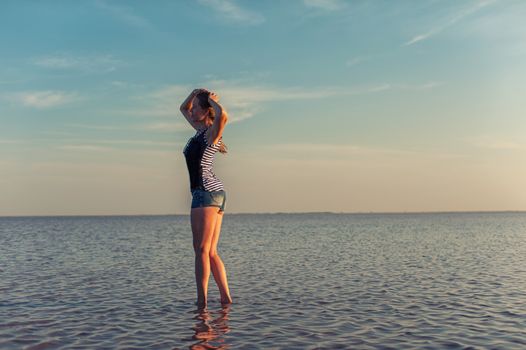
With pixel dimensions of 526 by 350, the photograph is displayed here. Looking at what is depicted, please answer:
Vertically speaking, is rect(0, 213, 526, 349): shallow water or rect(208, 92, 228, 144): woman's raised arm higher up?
rect(208, 92, 228, 144): woman's raised arm

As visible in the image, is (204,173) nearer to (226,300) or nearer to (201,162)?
(201,162)

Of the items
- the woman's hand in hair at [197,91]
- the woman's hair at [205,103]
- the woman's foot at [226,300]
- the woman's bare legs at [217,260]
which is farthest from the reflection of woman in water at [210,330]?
the woman's hand in hair at [197,91]

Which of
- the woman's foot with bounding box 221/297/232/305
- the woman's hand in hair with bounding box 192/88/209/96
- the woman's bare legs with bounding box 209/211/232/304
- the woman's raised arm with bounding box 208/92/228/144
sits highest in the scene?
the woman's hand in hair with bounding box 192/88/209/96

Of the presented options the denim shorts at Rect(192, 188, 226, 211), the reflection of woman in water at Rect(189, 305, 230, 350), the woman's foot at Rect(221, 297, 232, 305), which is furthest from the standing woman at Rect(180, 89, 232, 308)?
the woman's foot at Rect(221, 297, 232, 305)

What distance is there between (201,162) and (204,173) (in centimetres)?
20

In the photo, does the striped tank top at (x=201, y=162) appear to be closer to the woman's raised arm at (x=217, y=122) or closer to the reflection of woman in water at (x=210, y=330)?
the woman's raised arm at (x=217, y=122)

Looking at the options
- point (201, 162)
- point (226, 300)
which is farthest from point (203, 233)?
point (226, 300)

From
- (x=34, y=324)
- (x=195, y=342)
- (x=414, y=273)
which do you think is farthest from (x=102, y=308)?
(x=414, y=273)

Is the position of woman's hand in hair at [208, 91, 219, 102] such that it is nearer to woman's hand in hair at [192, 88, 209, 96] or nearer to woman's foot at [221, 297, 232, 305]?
woman's hand in hair at [192, 88, 209, 96]

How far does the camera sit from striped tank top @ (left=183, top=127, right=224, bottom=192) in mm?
8516

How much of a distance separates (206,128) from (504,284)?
1028 cm

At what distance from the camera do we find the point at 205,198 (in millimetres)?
8484

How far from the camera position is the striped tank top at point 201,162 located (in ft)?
27.9

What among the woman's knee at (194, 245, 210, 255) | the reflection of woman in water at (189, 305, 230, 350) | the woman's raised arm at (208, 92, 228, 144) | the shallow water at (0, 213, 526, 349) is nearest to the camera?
the reflection of woman in water at (189, 305, 230, 350)
